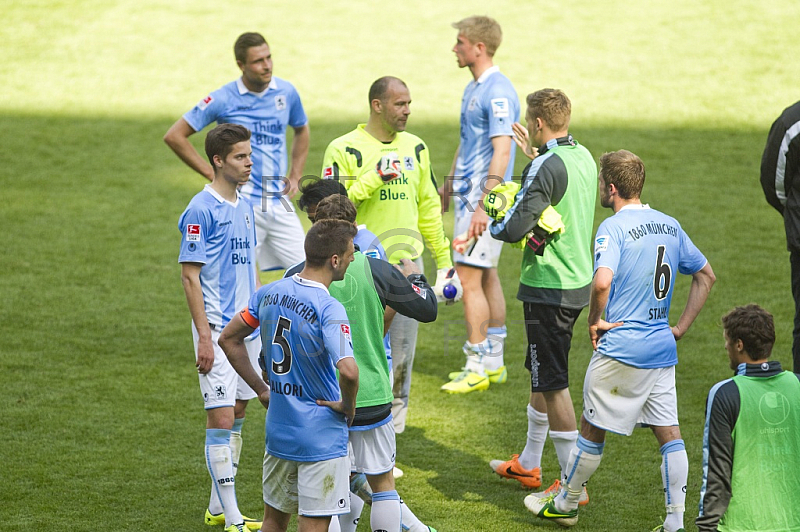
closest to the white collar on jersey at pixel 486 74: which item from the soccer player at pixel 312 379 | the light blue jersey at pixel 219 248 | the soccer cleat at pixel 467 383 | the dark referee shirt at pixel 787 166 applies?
the soccer cleat at pixel 467 383

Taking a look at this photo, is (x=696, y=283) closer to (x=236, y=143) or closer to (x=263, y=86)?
(x=236, y=143)

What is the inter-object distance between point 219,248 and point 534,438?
6.92 feet

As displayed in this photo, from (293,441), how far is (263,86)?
3534mm

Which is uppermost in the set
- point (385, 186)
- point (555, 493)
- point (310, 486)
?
point (385, 186)

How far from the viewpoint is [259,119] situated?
6.47 metres

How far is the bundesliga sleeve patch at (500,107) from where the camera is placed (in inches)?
255

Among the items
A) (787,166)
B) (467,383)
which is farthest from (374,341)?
(467,383)

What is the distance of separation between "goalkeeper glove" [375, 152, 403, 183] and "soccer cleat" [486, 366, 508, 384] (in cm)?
231

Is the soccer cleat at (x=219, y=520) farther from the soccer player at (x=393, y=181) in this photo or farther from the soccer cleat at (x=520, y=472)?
the soccer cleat at (x=520, y=472)

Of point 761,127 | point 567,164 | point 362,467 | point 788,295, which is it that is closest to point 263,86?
point 567,164

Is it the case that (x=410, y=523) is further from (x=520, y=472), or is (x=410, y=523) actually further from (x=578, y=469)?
(x=520, y=472)

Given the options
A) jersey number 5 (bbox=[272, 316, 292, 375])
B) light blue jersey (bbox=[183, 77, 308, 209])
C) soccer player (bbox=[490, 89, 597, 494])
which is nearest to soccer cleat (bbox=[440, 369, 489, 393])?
soccer player (bbox=[490, 89, 597, 494])

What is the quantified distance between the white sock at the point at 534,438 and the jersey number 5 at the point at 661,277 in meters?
1.16

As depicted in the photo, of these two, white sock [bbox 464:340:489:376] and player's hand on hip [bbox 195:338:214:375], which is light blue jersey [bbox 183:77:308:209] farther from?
player's hand on hip [bbox 195:338:214:375]
